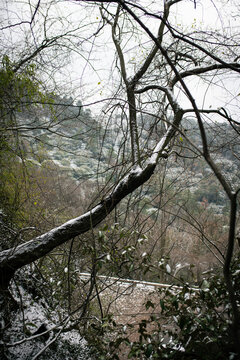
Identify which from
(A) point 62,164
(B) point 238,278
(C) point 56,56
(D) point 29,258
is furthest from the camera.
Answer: (A) point 62,164

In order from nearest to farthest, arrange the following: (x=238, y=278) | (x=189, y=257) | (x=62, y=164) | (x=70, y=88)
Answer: (x=238, y=278) < (x=70, y=88) < (x=189, y=257) < (x=62, y=164)

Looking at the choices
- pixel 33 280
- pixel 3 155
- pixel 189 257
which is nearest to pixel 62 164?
pixel 189 257

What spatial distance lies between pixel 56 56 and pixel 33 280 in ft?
10.6

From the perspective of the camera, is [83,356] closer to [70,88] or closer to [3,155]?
[3,155]

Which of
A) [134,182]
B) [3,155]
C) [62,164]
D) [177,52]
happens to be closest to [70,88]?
[3,155]

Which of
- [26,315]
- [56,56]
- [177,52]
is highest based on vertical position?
[56,56]

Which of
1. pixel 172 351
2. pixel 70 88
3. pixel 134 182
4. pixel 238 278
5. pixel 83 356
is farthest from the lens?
pixel 70 88

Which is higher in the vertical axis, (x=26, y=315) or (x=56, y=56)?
(x=56, y=56)

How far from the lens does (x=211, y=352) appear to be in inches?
42.3

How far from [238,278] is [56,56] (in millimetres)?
3693

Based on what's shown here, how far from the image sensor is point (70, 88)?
3.85 m

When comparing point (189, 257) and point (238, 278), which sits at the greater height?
point (238, 278)

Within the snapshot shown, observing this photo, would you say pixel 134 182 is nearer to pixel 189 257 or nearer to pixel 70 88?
pixel 70 88

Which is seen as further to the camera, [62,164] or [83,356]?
[62,164]
